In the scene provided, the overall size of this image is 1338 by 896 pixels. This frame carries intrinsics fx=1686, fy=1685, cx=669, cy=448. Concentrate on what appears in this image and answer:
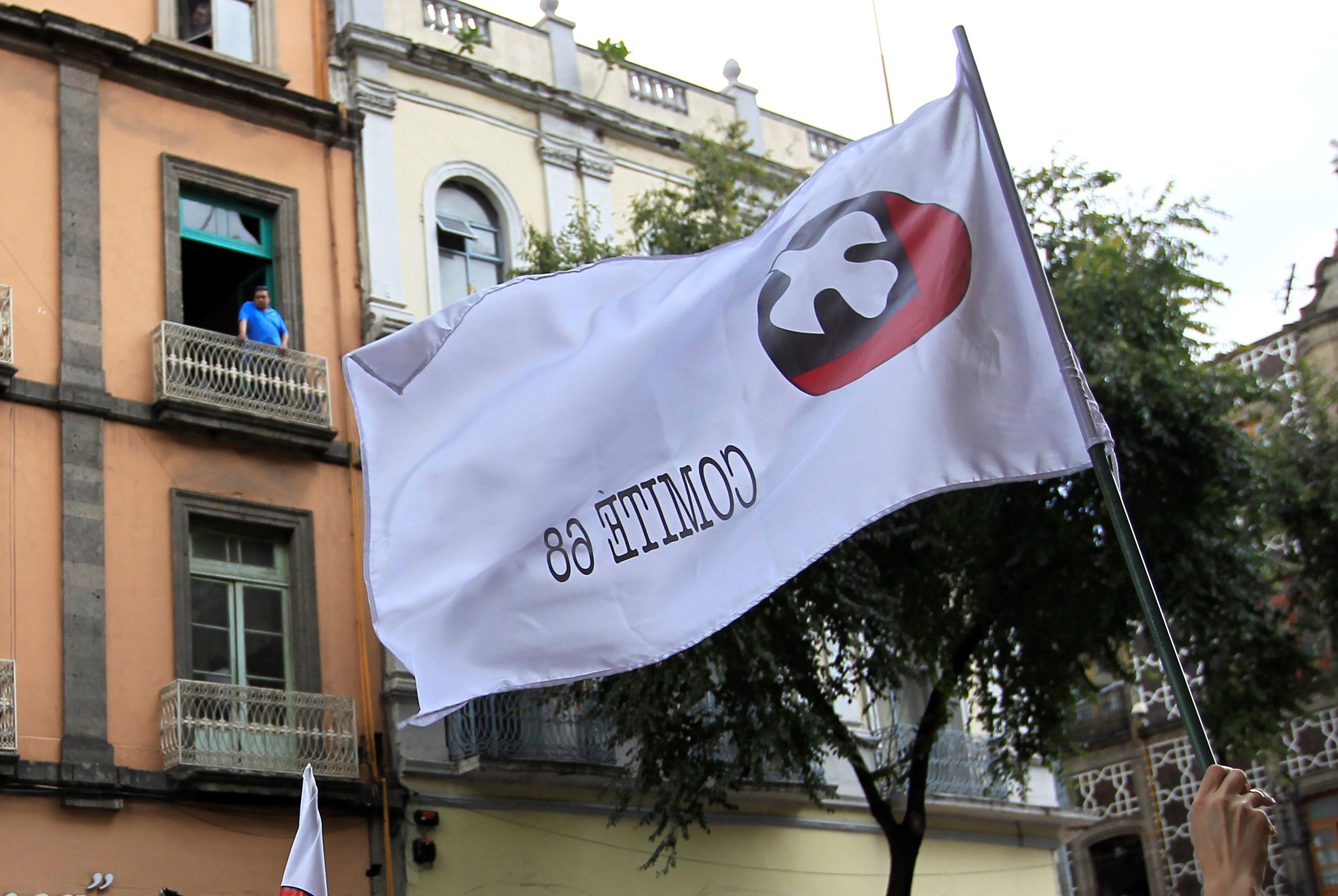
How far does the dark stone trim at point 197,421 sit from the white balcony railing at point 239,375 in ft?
0.35

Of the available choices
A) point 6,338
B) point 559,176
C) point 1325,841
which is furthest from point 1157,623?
point 1325,841

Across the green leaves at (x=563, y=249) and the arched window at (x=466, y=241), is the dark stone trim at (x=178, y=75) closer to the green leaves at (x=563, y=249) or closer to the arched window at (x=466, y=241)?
the arched window at (x=466, y=241)

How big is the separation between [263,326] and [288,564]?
7.74ft

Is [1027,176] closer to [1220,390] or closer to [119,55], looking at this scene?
[1220,390]

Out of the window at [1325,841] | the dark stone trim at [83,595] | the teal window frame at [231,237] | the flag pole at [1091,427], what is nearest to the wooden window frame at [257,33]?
the teal window frame at [231,237]

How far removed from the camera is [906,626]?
16453mm

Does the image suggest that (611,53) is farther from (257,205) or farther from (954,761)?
(954,761)

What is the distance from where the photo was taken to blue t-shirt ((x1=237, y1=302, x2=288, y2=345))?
650 inches

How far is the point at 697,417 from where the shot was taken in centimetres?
597

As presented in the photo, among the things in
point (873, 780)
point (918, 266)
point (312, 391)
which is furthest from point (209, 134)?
point (918, 266)

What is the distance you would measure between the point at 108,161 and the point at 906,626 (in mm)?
9021

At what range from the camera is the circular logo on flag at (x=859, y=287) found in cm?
540

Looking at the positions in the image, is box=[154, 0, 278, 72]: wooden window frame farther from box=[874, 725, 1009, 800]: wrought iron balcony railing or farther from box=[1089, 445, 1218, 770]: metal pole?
box=[1089, 445, 1218, 770]: metal pole

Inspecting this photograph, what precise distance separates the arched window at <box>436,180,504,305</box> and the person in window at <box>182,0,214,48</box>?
2982mm
